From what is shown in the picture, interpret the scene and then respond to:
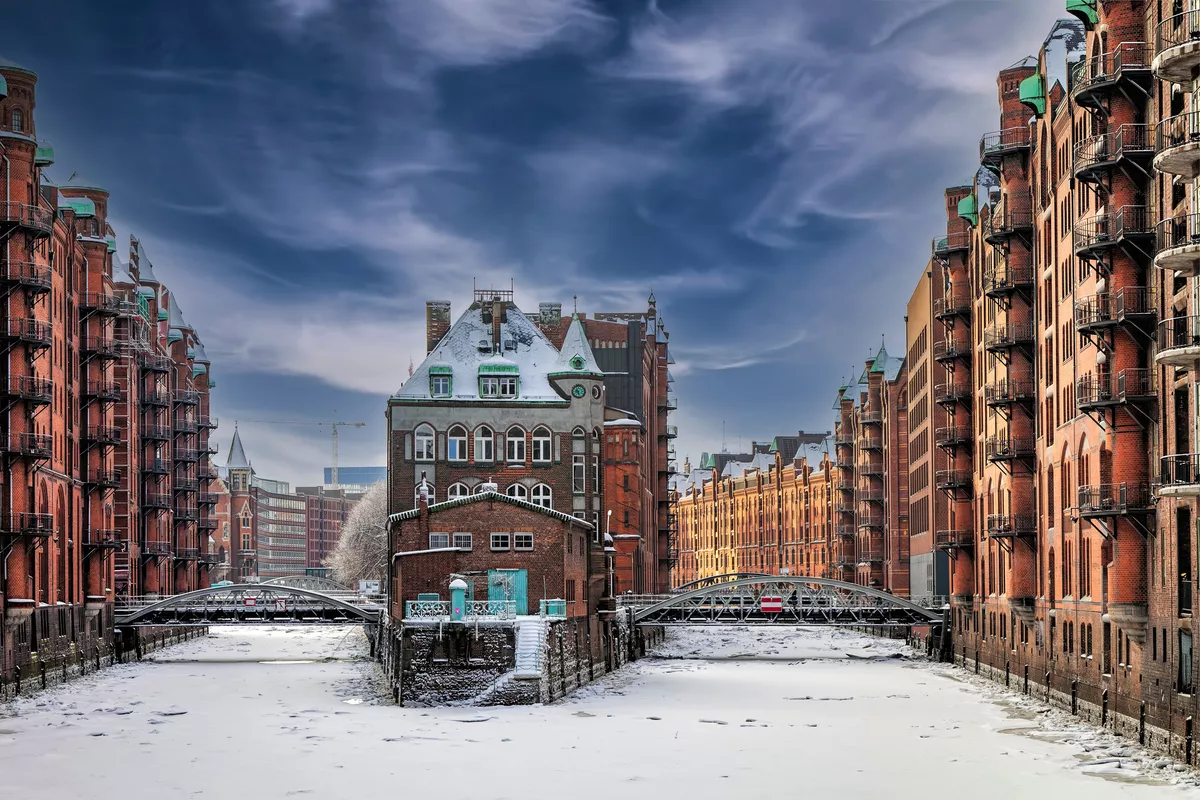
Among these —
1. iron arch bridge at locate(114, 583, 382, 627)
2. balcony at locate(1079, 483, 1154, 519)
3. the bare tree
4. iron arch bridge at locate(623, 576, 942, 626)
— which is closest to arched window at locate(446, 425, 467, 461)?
iron arch bridge at locate(114, 583, 382, 627)

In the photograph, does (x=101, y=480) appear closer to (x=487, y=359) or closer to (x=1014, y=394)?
(x=487, y=359)

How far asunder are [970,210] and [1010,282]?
A: 43.3ft

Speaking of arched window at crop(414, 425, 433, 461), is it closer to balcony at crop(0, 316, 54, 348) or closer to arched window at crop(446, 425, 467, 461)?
arched window at crop(446, 425, 467, 461)

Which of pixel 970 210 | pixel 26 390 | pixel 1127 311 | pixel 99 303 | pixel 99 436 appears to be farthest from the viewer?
pixel 99 303

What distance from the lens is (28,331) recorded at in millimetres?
64188

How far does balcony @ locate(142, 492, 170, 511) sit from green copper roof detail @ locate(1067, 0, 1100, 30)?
2592 inches

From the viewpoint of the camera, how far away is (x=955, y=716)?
57.4 meters

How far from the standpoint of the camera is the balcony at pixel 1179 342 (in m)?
40.6

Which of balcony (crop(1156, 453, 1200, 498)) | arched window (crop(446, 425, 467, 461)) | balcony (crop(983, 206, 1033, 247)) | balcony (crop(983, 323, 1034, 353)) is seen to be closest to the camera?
balcony (crop(1156, 453, 1200, 498))

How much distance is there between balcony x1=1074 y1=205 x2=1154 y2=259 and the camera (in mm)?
46375

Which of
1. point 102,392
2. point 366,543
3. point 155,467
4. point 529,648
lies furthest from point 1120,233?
point 366,543

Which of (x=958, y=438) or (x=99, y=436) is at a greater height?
(x=99, y=436)

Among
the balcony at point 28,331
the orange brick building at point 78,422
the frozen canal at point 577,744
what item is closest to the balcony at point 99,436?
the orange brick building at point 78,422

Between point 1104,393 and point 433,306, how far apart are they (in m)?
53.0
